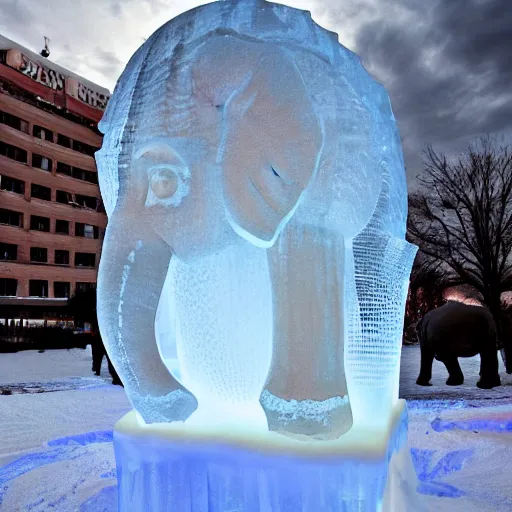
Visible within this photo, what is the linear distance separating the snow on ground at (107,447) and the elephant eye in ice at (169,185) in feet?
5.85

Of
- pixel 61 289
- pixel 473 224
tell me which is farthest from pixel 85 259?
pixel 473 224

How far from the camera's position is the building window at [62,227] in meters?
24.1

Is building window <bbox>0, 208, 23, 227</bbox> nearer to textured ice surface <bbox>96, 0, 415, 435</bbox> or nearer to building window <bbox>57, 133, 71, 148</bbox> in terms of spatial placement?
building window <bbox>57, 133, 71, 148</bbox>

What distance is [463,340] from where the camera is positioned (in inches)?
283

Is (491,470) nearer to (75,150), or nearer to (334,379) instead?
(334,379)

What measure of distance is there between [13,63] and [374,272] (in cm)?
2423

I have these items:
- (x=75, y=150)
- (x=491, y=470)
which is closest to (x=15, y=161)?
(x=75, y=150)

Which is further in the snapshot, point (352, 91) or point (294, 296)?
point (352, 91)

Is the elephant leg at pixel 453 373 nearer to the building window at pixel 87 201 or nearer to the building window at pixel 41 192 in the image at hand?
the building window at pixel 41 192

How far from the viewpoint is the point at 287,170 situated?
179 cm

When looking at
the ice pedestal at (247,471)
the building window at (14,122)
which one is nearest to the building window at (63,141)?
the building window at (14,122)

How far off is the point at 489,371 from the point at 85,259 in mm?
21285

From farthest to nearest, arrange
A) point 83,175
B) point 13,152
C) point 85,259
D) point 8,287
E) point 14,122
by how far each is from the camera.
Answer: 1. point 83,175
2. point 85,259
3. point 14,122
4. point 13,152
5. point 8,287

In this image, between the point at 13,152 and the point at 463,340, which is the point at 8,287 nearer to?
the point at 13,152
